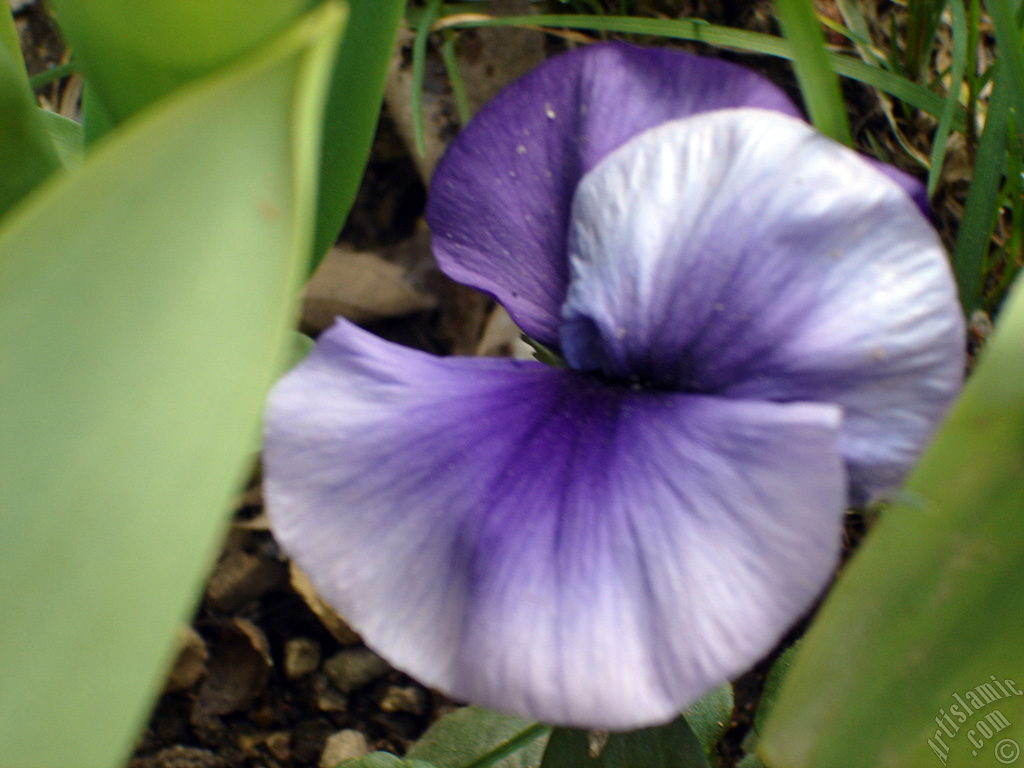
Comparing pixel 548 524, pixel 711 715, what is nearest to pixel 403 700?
pixel 711 715

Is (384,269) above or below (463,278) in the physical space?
below

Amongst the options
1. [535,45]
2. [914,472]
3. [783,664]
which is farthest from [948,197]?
[914,472]

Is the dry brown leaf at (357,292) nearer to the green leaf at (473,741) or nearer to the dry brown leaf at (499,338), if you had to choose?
the dry brown leaf at (499,338)

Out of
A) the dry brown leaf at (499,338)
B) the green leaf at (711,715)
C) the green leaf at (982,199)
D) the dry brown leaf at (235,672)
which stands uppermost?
the green leaf at (982,199)

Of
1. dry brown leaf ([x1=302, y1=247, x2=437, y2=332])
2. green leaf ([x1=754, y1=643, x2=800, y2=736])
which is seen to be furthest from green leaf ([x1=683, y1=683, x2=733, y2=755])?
dry brown leaf ([x1=302, y1=247, x2=437, y2=332])

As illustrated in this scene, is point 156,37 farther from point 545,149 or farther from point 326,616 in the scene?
point 326,616

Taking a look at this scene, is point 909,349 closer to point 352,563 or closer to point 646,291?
point 646,291

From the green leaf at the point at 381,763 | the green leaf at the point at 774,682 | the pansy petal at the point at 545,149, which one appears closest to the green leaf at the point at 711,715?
the green leaf at the point at 774,682
